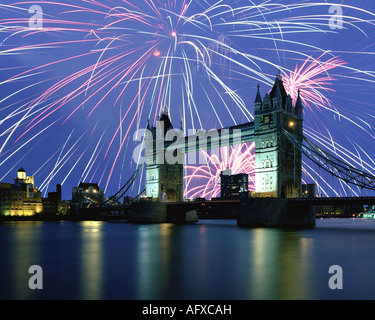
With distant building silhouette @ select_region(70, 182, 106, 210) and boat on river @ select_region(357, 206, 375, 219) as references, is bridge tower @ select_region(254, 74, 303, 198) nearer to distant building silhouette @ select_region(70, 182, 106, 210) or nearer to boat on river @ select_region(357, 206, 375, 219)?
distant building silhouette @ select_region(70, 182, 106, 210)

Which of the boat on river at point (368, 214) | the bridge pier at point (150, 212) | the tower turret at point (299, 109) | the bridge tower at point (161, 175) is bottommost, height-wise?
the boat on river at point (368, 214)

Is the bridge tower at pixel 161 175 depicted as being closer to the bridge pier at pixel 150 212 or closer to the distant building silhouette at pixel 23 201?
the bridge pier at pixel 150 212

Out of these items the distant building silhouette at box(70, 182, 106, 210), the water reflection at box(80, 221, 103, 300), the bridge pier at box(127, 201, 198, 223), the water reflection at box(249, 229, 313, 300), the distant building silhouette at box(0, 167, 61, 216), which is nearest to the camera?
the water reflection at box(80, 221, 103, 300)

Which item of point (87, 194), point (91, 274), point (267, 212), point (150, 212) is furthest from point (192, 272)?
point (87, 194)

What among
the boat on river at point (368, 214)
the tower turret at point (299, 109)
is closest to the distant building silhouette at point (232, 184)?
the boat on river at point (368, 214)

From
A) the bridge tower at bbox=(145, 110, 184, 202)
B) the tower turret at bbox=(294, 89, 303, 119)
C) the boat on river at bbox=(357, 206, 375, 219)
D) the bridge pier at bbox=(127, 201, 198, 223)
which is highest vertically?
the tower turret at bbox=(294, 89, 303, 119)

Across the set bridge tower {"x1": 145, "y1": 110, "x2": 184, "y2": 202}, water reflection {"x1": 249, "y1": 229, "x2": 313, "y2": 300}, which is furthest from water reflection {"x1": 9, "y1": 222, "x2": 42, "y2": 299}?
bridge tower {"x1": 145, "y1": 110, "x2": 184, "y2": 202}
